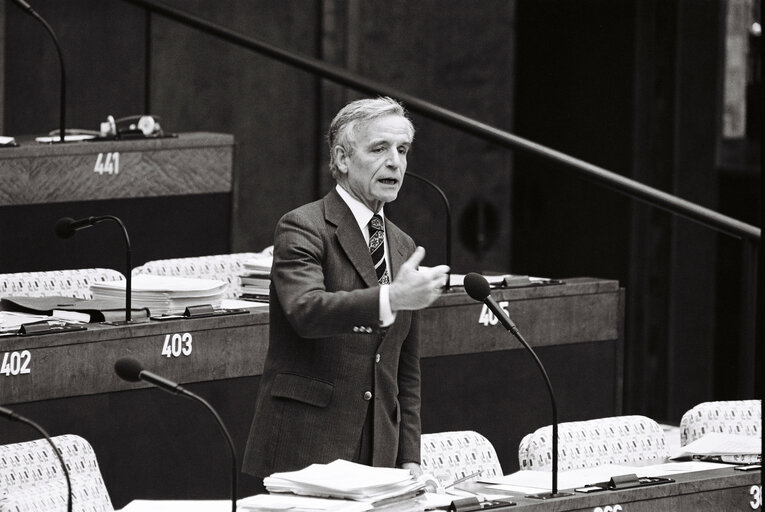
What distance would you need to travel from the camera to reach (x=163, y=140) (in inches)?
249

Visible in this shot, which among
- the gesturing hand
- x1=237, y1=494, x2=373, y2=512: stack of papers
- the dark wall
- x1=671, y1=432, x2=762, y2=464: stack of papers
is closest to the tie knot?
the gesturing hand

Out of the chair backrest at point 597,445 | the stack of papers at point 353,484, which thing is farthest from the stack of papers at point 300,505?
the chair backrest at point 597,445

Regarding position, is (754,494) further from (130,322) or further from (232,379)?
(130,322)

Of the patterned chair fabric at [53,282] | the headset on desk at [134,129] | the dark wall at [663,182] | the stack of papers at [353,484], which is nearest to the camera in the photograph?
the stack of papers at [353,484]

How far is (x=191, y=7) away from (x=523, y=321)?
268 centimetres

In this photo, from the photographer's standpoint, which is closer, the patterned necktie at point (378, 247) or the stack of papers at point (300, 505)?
the stack of papers at point (300, 505)

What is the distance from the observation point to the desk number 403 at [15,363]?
4.51 m

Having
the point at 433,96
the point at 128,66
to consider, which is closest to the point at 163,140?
the point at 128,66

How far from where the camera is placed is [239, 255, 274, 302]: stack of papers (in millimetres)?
5395

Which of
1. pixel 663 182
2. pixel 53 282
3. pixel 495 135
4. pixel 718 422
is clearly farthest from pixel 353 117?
pixel 663 182

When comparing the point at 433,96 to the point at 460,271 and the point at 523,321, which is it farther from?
the point at 523,321

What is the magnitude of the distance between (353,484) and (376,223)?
78 centimetres

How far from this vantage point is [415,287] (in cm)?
337

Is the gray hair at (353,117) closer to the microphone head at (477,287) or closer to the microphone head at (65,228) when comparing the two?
the microphone head at (477,287)
